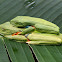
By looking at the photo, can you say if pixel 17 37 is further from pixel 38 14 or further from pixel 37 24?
pixel 38 14

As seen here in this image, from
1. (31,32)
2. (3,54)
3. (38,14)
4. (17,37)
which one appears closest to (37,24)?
(31,32)

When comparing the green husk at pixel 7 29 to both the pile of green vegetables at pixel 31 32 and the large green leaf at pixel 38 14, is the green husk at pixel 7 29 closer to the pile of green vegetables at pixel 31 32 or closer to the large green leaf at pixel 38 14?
the pile of green vegetables at pixel 31 32

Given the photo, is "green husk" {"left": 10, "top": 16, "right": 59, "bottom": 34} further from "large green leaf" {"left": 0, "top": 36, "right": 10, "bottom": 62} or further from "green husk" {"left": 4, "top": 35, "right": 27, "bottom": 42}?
"large green leaf" {"left": 0, "top": 36, "right": 10, "bottom": 62}

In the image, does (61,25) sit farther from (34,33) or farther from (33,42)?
(33,42)

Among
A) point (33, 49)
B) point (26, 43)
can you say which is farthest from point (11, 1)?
point (33, 49)

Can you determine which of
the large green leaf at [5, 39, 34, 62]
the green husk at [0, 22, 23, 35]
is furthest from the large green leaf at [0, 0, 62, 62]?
the green husk at [0, 22, 23, 35]

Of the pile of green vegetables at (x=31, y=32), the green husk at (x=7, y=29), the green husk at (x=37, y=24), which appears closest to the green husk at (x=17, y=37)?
the pile of green vegetables at (x=31, y=32)
